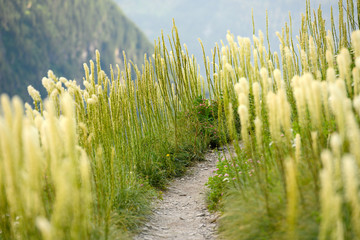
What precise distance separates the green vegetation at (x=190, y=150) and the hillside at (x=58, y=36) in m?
43.8

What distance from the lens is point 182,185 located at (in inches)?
174

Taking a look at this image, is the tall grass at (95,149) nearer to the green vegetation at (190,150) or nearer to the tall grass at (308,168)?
the green vegetation at (190,150)

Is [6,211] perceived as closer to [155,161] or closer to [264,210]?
[264,210]

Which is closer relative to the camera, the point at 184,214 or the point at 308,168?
the point at 308,168

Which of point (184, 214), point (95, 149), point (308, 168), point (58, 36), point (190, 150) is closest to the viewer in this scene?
point (308, 168)

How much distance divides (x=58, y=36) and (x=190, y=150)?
256 ft

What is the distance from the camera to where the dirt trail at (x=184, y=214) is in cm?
289

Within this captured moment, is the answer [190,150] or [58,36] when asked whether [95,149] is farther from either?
[58,36]

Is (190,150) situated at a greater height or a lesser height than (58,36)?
lesser

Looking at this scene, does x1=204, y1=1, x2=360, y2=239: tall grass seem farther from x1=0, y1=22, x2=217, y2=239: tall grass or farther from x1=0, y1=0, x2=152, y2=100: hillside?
x1=0, y1=0, x2=152, y2=100: hillside

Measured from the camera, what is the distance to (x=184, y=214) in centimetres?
349

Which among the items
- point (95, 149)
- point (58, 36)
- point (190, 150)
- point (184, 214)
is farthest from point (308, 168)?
point (58, 36)

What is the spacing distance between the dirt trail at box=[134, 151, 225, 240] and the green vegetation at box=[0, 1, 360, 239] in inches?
6.3

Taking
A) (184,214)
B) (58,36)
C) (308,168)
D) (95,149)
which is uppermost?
(58,36)
